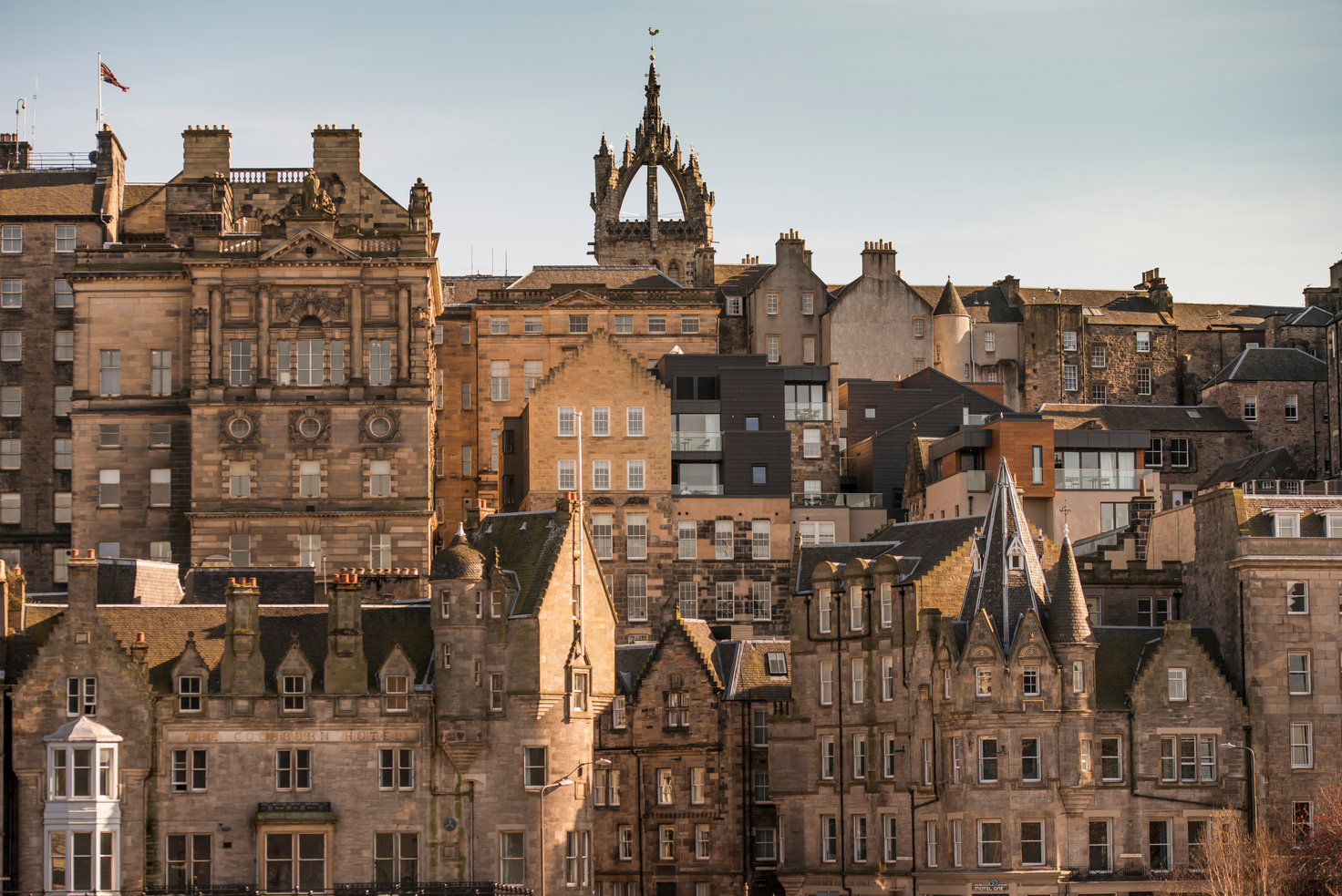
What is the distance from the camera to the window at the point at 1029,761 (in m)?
92.2

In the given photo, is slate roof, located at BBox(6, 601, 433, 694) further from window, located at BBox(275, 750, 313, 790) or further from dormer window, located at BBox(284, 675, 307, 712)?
window, located at BBox(275, 750, 313, 790)

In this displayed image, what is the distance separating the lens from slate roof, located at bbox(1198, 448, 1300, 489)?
13538cm

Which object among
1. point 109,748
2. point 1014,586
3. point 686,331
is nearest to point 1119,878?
point 1014,586

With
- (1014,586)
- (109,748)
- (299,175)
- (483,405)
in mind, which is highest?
(299,175)

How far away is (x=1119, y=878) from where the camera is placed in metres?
92.6

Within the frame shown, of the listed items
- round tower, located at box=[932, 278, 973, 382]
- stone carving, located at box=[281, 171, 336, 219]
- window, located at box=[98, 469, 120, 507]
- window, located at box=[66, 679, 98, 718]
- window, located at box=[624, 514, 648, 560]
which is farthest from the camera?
round tower, located at box=[932, 278, 973, 382]

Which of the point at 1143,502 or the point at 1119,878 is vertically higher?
the point at 1143,502

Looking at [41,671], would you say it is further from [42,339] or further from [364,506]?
[42,339]

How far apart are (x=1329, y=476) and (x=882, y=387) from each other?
28134 mm

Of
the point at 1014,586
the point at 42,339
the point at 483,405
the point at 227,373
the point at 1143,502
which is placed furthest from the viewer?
the point at 483,405

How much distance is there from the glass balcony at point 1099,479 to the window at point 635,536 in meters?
23.5

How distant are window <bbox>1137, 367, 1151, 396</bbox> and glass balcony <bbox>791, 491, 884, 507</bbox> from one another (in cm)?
3965

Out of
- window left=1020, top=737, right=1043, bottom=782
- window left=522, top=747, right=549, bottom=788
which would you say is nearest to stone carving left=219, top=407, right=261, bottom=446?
window left=522, top=747, right=549, bottom=788

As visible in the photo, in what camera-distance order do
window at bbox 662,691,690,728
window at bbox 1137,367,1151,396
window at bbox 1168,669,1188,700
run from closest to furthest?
1. window at bbox 1168,669,1188,700
2. window at bbox 662,691,690,728
3. window at bbox 1137,367,1151,396
